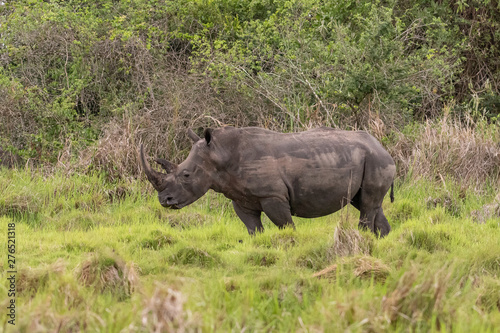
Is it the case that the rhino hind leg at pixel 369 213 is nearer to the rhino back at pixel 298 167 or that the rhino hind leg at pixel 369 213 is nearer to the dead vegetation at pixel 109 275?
the rhino back at pixel 298 167

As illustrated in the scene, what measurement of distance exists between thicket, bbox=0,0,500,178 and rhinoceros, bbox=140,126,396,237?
338 cm

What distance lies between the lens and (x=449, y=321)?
391 centimetres

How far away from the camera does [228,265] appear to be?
6.16 m

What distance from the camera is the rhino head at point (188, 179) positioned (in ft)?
22.8

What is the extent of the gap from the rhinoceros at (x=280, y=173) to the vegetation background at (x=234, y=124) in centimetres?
41

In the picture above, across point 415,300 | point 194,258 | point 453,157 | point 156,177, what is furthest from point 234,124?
point 415,300

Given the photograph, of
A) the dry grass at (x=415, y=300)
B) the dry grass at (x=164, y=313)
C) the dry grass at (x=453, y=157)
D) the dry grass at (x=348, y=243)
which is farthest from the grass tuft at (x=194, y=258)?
the dry grass at (x=453, y=157)

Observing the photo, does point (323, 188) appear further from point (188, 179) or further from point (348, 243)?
point (188, 179)

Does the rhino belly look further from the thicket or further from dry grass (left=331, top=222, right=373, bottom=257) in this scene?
the thicket

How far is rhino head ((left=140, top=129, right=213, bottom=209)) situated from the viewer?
6941mm

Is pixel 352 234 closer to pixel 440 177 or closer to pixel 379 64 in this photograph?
pixel 440 177

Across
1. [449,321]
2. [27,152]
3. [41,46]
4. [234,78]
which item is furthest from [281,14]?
[449,321]

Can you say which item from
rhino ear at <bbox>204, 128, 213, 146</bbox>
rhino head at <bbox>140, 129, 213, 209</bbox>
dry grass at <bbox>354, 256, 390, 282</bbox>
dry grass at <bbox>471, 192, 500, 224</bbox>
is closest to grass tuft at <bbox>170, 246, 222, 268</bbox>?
rhino head at <bbox>140, 129, 213, 209</bbox>

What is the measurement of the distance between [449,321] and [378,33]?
7997 millimetres
